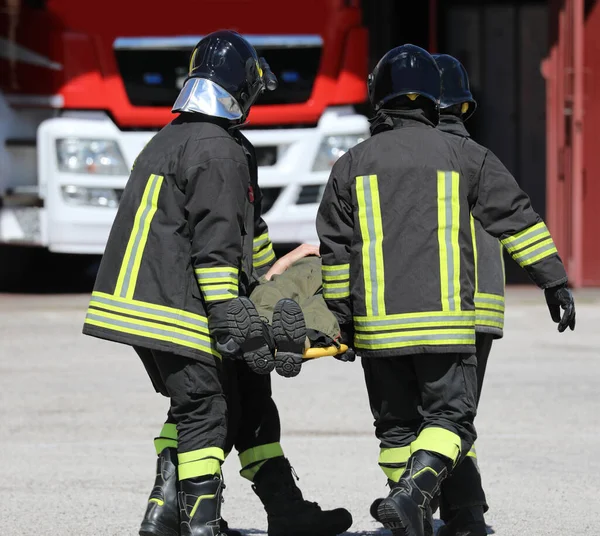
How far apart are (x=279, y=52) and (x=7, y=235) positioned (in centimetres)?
235

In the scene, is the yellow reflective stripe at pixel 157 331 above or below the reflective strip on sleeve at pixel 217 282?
below

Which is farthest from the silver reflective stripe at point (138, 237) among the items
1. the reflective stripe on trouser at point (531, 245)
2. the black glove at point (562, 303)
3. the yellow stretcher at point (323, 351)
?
the black glove at point (562, 303)

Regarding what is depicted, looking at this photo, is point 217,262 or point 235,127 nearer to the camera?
point 217,262

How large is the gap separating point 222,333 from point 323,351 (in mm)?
326

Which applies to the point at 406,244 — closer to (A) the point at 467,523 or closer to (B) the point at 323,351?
(B) the point at 323,351

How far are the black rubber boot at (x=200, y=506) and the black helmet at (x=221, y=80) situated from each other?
117cm

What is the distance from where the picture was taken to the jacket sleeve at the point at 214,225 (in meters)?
4.79

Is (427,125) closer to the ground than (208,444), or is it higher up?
higher up

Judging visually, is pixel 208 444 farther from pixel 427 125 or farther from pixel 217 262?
pixel 427 125

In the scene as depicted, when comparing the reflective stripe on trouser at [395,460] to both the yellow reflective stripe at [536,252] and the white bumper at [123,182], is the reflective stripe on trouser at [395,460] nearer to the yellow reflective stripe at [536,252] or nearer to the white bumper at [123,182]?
the yellow reflective stripe at [536,252]

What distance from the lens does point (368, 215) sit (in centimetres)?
490

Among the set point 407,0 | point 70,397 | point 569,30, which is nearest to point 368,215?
point 70,397

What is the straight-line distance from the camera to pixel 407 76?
5.02 meters

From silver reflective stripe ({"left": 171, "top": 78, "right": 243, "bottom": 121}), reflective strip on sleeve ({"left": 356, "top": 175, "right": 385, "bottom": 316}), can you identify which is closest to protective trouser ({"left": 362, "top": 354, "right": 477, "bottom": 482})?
reflective strip on sleeve ({"left": 356, "top": 175, "right": 385, "bottom": 316})
